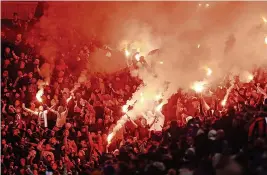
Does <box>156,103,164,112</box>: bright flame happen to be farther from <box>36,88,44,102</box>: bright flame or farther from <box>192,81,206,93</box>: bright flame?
<box>36,88,44,102</box>: bright flame

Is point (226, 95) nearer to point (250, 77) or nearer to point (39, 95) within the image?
point (250, 77)

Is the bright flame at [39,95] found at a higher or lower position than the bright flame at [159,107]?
lower

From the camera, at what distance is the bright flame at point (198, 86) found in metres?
5.07

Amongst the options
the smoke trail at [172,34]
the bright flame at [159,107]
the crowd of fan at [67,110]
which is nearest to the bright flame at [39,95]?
the crowd of fan at [67,110]

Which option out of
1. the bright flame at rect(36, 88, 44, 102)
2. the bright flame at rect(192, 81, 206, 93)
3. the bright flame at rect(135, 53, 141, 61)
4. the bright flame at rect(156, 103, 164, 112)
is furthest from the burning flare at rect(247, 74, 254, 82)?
the bright flame at rect(36, 88, 44, 102)

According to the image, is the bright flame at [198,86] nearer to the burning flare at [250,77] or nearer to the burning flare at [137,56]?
the burning flare at [250,77]

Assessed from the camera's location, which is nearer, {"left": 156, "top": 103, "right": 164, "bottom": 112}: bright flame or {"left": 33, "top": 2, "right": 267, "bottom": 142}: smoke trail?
{"left": 33, "top": 2, "right": 267, "bottom": 142}: smoke trail

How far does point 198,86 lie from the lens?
201 inches

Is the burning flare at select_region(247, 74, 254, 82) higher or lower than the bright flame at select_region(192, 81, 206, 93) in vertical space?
higher

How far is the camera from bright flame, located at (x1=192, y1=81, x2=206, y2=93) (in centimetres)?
507

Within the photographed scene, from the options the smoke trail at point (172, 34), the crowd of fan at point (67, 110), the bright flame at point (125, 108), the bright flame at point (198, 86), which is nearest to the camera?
the crowd of fan at point (67, 110)

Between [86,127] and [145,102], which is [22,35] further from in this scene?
[145,102]

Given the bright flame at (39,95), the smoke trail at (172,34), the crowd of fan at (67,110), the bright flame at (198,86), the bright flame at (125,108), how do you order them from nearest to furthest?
1. the crowd of fan at (67,110)
2. the bright flame at (39,95)
3. the smoke trail at (172,34)
4. the bright flame at (125,108)
5. the bright flame at (198,86)

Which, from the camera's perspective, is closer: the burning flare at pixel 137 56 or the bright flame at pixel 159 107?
the bright flame at pixel 159 107
